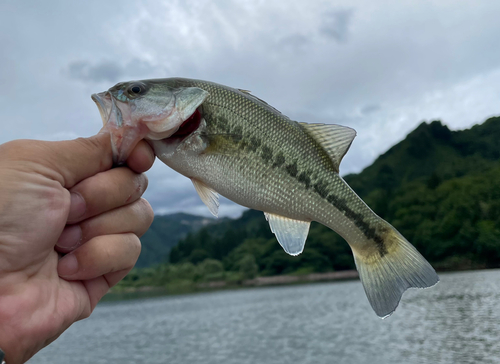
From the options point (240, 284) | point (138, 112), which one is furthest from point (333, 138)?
point (240, 284)

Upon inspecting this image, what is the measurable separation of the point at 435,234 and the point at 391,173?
3659 inches

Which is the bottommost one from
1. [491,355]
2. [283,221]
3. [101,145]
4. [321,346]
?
[321,346]

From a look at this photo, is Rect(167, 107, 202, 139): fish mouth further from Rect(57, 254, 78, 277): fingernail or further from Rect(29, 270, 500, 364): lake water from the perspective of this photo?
Rect(29, 270, 500, 364): lake water

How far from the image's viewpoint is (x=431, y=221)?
4702 inches

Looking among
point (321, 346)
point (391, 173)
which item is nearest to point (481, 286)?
point (321, 346)

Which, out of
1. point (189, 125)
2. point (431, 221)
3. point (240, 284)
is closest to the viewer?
point (189, 125)

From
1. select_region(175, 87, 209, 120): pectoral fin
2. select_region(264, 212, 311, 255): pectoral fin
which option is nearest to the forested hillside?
select_region(264, 212, 311, 255): pectoral fin

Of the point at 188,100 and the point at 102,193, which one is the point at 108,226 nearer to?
the point at 102,193

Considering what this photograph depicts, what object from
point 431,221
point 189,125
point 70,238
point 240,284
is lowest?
point 240,284

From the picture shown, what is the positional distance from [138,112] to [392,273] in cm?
262

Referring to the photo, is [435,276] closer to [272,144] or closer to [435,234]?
[272,144]

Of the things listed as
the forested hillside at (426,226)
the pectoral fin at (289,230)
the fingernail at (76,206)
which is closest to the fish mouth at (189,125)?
the fingernail at (76,206)

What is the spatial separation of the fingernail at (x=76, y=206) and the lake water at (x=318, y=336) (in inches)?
1238

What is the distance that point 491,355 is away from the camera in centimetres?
2686
